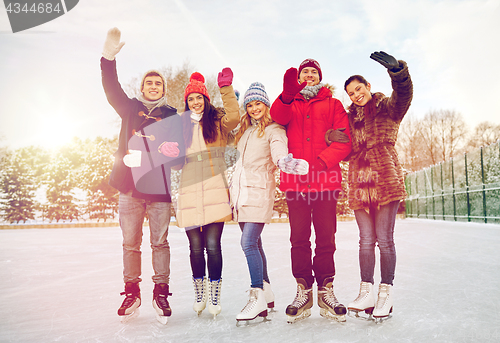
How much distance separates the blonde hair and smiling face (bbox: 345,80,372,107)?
0.57 meters

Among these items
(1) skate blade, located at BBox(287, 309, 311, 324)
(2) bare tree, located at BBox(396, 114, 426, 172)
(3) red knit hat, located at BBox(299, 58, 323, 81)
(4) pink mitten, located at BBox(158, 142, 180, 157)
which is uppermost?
(2) bare tree, located at BBox(396, 114, 426, 172)

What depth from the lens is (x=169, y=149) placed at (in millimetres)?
2316

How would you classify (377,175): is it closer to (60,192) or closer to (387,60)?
(387,60)

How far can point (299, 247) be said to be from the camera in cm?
225

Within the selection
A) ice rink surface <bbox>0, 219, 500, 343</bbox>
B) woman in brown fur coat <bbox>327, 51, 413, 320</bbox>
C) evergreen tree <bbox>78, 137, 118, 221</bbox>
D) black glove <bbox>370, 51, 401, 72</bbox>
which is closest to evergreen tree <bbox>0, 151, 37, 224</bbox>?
evergreen tree <bbox>78, 137, 118, 221</bbox>

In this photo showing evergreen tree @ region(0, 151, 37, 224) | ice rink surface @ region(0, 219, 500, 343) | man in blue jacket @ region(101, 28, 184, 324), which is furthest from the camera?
evergreen tree @ region(0, 151, 37, 224)

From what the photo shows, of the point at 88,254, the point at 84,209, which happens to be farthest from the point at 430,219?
the point at 84,209

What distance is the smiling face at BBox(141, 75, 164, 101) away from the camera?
245 cm

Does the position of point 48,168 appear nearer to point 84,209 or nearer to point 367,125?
point 84,209

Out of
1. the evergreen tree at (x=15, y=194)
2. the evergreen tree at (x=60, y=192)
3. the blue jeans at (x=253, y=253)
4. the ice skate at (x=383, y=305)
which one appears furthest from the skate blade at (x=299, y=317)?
the evergreen tree at (x=15, y=194)

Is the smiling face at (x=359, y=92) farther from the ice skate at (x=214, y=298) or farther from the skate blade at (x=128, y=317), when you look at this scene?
the skate blade at (x=128, y=317)

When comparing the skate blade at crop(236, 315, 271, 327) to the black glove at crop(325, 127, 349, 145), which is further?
the black glove at crop(325, 127, 349, 145)

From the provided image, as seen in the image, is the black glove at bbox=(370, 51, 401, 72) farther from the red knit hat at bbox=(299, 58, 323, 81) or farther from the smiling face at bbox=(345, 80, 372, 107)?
the red knit hat at bbox=(299, 58, 323, 81)

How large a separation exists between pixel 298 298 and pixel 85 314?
1.45 metres
